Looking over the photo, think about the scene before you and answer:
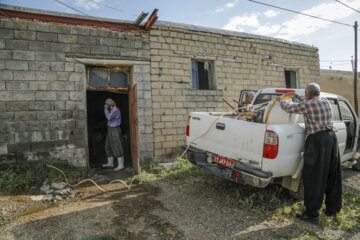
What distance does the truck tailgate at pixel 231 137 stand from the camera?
3178mm

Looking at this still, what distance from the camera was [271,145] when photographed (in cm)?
303

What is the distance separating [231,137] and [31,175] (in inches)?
166

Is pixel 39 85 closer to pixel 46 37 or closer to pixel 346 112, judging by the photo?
pixel 46 37

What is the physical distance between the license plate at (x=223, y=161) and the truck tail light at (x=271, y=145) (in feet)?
1.93

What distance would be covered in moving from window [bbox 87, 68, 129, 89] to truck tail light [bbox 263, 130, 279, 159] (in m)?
4.63

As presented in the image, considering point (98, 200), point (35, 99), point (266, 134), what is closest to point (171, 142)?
point (98, 200)

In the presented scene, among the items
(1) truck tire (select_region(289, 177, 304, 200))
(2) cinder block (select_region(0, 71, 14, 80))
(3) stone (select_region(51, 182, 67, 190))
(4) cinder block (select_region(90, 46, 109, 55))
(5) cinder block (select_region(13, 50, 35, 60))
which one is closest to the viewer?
(1) truck tire (select_region(289, 177, 304, 200))

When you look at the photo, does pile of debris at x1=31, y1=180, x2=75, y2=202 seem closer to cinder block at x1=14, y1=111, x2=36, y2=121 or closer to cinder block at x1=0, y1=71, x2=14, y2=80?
cinder block at x1=14, y1=111, x2=36, y2=121

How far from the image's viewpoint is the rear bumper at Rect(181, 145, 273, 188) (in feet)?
10.0

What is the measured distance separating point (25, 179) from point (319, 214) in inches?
208

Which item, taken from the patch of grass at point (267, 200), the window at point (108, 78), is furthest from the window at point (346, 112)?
the window at point (108, 78)

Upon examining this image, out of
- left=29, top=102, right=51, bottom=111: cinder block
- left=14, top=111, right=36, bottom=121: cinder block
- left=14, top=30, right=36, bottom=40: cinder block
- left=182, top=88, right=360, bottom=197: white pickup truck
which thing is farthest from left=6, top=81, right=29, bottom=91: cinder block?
left=182, top=88, right=360, bottom=197: white pickup truck

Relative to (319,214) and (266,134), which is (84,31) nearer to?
(266,134)

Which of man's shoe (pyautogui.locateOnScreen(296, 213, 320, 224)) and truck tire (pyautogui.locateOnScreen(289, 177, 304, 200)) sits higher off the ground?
truck tire (pyautogui.locateOnScreen(289, 177, 304, 200))
